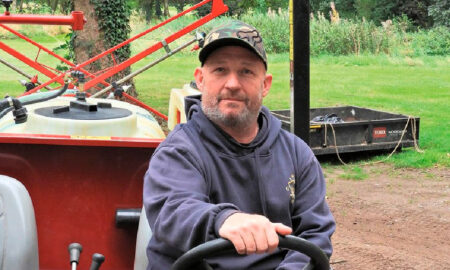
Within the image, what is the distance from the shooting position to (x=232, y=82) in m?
2.46

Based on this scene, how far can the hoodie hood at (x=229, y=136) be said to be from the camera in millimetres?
2518

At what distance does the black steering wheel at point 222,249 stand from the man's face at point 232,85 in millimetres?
597

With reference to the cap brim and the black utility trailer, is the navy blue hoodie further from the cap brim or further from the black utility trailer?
the black utility trailer

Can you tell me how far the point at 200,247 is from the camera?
1.99 meters

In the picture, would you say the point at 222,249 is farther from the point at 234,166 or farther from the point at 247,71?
the point at 247,71

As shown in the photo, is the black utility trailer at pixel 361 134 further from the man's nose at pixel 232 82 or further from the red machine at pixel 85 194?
the man's nose at pixel 232 82

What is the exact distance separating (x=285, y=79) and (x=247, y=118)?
15873 millimetres

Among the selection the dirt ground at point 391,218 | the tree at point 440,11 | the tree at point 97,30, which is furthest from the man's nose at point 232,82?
the tree at point 440,11

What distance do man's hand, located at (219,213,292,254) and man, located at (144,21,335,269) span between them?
1.11 ft

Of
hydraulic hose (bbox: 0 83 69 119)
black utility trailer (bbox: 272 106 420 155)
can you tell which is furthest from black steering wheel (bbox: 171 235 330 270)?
black utility trailer (bbox: 272 106 420 155)

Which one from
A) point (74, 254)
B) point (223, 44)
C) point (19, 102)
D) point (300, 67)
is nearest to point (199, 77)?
point (223, 44)

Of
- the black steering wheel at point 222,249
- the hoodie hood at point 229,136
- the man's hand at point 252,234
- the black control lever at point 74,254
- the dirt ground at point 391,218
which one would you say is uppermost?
the hoodie hood at point 229,136

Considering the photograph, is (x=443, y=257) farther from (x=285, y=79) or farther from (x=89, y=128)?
(x=285, y=79)

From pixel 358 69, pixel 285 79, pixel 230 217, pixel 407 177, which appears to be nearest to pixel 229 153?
pixel 230 217
